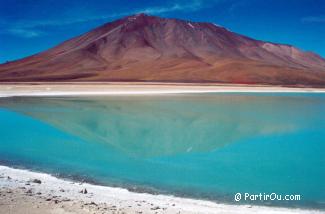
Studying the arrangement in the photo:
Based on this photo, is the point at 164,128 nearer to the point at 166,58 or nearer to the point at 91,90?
the point at 91,90

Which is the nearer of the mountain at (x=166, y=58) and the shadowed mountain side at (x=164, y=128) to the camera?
the shadowed mountain side at (x=164, y=128)

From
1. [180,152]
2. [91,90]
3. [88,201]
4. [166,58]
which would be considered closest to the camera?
[88,201]

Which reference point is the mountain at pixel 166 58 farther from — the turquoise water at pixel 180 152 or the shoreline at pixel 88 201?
the shoreline at pixel 88 201

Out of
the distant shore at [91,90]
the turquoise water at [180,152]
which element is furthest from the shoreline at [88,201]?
the distant shore at [91,90]

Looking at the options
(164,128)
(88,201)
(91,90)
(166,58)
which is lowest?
(88,201)

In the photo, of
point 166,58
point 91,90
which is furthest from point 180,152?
point 166,58

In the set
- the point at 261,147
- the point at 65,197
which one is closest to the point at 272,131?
the point at 261,147
